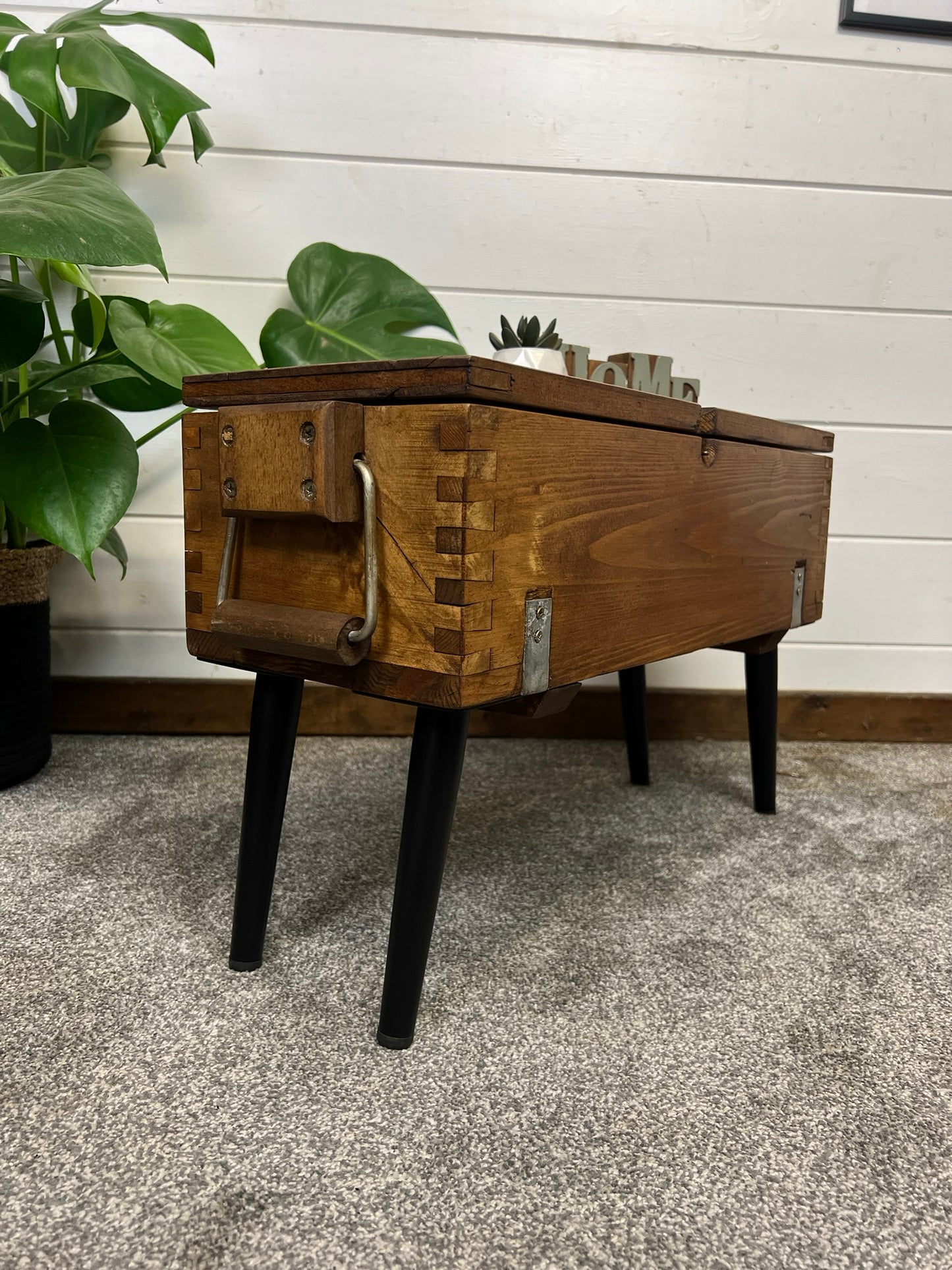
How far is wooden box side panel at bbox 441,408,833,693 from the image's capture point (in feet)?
2.04

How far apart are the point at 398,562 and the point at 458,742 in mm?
146

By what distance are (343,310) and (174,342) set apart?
36 cm

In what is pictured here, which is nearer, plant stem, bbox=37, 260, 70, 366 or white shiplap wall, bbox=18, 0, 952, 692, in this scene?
plant stem, bbox=37, 260, 70, 366

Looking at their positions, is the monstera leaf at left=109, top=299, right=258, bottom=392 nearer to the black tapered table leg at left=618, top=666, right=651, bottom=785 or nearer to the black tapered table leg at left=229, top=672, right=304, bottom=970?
the black tapered table leg at left=229, top=672, right=304, bottom=970

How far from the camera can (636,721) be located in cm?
134

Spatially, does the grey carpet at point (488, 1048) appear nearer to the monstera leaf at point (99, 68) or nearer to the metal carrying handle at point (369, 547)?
the metal carrying handle at point (369, 547)

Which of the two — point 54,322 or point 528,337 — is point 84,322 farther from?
point 528,337

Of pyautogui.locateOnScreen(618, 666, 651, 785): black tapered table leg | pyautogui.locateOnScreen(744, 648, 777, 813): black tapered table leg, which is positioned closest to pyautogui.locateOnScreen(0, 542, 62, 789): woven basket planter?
pyautogui.locateOnScreen(618, 666, 651, 785): black tapered table leg

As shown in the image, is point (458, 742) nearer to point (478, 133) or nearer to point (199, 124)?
point (199, 124)

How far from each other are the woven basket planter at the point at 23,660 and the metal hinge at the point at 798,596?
106 centimetres

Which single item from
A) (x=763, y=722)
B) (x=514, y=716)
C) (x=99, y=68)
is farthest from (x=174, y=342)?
(x=763, y=722)

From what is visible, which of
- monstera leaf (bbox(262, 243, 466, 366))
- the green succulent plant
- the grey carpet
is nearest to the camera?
the grey carpet

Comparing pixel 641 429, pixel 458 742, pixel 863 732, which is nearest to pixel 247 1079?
pixel 458 742

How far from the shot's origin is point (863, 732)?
1.68 m
